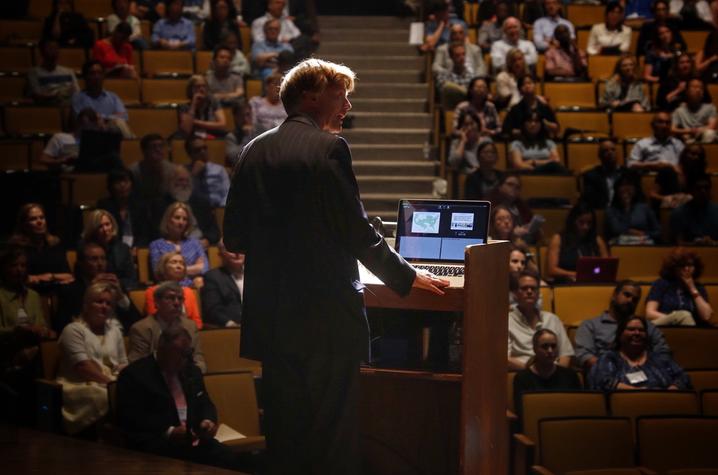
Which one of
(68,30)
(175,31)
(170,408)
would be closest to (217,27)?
(175,31)

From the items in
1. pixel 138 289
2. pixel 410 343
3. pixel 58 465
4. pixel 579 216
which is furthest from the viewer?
pixel 579 216

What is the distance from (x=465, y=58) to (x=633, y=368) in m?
3.60

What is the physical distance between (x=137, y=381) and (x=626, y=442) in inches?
72.1

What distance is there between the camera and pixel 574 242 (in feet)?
20.6

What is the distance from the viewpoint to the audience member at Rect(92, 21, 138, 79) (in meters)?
7.65

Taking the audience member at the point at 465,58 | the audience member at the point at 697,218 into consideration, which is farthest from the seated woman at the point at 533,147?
the audience member at the point at 465,58

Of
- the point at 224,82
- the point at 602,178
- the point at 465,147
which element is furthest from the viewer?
the point at 224,82

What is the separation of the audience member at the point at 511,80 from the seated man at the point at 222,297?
2.91m

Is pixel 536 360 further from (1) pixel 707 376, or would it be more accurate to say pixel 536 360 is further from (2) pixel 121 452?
(2) pixel 121 452

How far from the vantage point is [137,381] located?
420 centimetres

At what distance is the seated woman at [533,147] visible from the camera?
714 cm

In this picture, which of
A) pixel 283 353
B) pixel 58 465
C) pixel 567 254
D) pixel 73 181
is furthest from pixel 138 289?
pixel 283 353

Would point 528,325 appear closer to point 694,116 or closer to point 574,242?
point 574,242

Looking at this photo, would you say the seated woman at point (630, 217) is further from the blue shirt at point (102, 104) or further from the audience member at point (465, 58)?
the blue shirt at point (102, 104)
